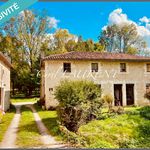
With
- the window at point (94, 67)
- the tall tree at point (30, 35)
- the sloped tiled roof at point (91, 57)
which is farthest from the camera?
the window at point (94, 67)

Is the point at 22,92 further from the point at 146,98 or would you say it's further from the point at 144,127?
the point at 146,98

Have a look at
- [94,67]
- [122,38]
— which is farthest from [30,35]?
[122,38]

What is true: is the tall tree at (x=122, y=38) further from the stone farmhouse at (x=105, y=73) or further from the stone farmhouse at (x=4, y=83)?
the stone farmhouse at (x=4, y=83)

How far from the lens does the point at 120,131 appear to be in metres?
17.8

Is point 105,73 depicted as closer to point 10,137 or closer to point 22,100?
point 22,100

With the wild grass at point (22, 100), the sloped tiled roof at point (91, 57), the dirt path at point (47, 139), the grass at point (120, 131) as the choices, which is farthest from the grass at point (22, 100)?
the dirt path at point (47, 139)

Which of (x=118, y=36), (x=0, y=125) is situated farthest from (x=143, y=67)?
(x=0, y=125)

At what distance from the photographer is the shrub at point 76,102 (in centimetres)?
1545

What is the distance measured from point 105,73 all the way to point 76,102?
1127 centimetres

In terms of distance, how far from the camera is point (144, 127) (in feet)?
63.1

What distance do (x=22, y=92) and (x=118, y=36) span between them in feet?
50.9

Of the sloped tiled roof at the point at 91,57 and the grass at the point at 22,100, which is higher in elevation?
the sloped tiled roof at the point at 91,57

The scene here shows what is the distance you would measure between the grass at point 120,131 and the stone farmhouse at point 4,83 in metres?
7.67

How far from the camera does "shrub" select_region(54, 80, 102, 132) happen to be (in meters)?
15.4
